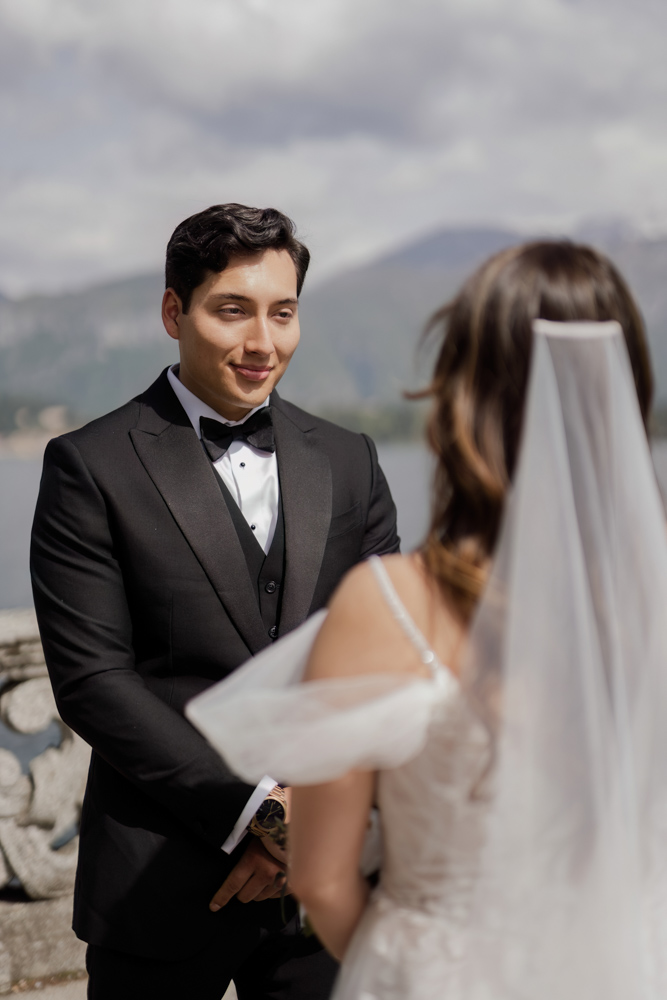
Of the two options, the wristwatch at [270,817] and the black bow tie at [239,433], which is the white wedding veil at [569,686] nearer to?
the wristwatch at [270,817]

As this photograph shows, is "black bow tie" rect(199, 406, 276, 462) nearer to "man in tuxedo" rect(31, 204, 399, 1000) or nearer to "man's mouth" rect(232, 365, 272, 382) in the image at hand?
"man in tuxedo" rect(31, 204, 399, 1000)

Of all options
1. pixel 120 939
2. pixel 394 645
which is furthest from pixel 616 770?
pixel 120 939

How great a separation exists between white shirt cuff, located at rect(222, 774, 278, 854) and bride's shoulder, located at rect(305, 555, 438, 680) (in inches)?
34.2

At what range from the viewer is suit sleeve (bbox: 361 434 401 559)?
263cm

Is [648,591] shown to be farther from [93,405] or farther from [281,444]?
[93,405]

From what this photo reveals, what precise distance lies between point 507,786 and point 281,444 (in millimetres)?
1380

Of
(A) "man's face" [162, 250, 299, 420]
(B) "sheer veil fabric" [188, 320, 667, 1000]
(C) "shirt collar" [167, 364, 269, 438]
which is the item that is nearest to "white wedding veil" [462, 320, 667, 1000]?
(B) "sheer veil fabric" [188, 320, 667, 1000]

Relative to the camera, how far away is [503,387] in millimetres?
1386

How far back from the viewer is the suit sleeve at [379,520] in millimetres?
2629

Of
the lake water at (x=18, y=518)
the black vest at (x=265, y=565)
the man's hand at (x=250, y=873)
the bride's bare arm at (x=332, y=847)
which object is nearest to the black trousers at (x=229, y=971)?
the man's hand at (x=250, y=873)

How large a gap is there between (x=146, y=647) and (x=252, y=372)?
0.74 metres

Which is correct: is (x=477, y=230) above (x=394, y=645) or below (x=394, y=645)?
above

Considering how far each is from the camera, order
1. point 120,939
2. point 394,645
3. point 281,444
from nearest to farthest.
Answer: point 394,645 → point 120,939 → point 281,444

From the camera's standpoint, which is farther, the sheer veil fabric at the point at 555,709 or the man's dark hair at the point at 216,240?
the man's dark hair at the point at 216,240
